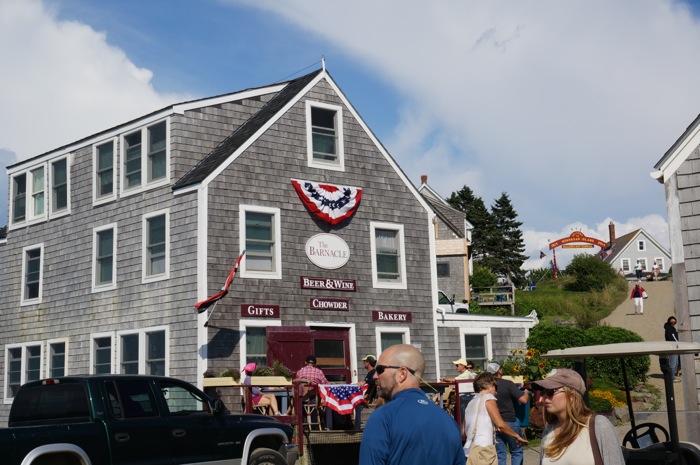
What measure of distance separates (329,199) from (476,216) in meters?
63.8

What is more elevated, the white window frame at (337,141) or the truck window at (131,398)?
the white window frame at (337,141)

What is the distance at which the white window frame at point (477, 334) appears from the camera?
2686 centimetres

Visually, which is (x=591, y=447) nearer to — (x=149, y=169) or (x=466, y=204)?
(x=149, y=169)

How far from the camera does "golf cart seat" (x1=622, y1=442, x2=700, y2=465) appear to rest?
28.5 feet

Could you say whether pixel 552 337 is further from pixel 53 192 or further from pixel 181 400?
pixel 181 400

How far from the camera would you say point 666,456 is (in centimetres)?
868

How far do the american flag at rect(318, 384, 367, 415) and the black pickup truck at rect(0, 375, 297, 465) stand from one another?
3.11 meters

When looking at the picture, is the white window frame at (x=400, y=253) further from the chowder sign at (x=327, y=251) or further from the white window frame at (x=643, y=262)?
the white window frame at (x=643, y=262)

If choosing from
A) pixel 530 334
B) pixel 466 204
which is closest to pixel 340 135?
pixel 530 334

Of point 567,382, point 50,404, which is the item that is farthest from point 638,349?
point 50,404

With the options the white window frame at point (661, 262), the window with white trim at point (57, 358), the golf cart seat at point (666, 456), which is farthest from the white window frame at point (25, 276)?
the white window frame at point (661, 262)

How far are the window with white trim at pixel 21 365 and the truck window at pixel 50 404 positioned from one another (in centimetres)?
1579

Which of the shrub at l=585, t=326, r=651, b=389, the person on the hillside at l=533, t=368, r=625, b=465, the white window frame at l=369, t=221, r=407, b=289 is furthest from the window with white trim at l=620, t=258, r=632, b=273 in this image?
the person on the hillside at l=533, t=368, r=625, b=465

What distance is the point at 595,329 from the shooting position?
3044cm
